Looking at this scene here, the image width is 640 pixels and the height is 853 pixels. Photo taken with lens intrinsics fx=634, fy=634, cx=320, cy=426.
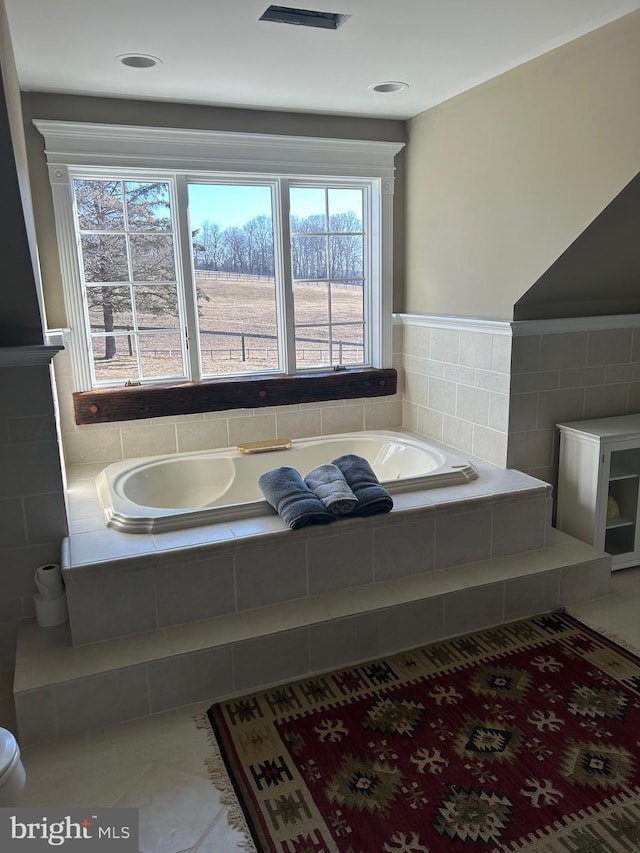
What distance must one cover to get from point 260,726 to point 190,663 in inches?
12.7

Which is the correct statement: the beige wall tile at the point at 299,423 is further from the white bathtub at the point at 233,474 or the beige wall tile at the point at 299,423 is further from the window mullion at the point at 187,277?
the window mullion at the point at 187,277

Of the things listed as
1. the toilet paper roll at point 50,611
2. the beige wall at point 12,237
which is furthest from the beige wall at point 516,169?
the toilet paper roll at point 50,611

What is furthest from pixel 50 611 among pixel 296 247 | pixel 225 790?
pixel 296 247

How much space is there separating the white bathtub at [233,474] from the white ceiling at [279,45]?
71.0 inches

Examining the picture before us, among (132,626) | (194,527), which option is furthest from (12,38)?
(132,626)

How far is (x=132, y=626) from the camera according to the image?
2.30 m

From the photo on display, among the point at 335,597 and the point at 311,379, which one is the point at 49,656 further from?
the point at 311,379

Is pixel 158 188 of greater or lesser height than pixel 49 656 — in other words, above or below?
above

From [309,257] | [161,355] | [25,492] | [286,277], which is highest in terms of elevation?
[309,257]

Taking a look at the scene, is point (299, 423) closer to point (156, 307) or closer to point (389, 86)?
point (156, 307)

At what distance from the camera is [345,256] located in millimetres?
3920

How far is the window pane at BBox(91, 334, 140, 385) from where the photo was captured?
3.48m

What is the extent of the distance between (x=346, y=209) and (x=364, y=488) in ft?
6.49

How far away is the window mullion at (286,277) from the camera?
368cm
